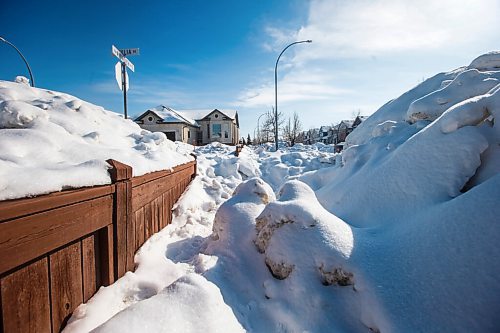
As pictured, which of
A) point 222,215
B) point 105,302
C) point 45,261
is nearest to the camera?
point 45,261

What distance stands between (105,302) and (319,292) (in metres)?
1.67

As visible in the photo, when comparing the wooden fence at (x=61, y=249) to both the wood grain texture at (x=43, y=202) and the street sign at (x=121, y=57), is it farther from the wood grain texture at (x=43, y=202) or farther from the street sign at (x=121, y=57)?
the street sign at (x=121, y=57)

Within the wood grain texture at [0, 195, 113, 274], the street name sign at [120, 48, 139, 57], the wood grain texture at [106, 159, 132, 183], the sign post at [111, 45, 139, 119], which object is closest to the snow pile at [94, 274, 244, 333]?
the wood grain texture at [0, 195, 113, 274]

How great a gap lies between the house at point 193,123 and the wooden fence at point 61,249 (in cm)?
2795

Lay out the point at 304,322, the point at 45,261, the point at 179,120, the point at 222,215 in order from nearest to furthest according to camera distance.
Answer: the point at 45,261, the point at 304,322, the point at 222,215, the point at 179,120

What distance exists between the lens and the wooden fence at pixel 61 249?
49.2 inches

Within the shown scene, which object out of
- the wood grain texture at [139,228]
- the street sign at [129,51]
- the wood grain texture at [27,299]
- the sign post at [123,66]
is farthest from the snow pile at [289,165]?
the wood grain texture at [27,299]

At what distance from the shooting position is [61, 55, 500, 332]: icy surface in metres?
1.79

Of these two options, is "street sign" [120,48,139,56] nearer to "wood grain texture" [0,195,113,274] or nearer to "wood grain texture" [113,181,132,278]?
"wood grain texture" [113,181,132,278]

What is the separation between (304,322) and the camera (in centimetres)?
205

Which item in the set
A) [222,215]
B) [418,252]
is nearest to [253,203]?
[222,215]

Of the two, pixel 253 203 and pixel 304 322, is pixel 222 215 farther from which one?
pixel 304 322

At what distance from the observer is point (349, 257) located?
2.25 m

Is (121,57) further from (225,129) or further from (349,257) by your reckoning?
(225,129)
